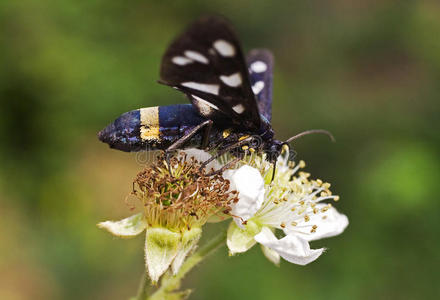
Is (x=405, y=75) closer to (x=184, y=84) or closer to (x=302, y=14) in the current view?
(x=302, y=14)

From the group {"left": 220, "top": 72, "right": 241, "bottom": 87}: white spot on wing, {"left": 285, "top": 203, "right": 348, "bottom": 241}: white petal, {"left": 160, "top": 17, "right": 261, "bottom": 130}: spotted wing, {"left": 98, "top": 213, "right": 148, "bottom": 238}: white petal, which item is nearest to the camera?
{"left": 160, "top": 17, "right": 261, "bottom": 130}: spotted wing

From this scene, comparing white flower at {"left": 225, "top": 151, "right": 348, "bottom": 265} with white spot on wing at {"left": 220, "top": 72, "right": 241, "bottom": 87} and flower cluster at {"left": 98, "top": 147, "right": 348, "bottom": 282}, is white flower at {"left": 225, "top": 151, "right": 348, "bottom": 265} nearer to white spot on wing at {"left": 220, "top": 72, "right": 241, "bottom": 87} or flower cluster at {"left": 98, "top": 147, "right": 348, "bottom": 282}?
flower cluster at {"left": 98, "top": 147, "right": 348, "bottom": 282}

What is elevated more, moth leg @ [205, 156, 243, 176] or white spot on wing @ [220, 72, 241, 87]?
white spot on wing @ [220, 72, 241, 87]

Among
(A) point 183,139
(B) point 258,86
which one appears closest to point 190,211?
(A) point 183,139

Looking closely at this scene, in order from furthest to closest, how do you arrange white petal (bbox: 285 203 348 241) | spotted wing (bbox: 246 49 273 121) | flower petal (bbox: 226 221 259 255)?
1. spotted wing (bbox: 246 49 273 121)
2. white petal (bbox: 285 203 348 241)
3. flower petal (bbox: 226 221 259 255)

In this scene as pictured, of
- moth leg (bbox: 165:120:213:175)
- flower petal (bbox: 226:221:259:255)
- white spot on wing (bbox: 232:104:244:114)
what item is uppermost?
white spot on wing (bbox: 232:104:244:114)

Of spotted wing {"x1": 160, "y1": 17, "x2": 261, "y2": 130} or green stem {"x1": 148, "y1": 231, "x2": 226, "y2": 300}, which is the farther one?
green stem {"x1": 148, "y1": 231, "x2": 226, "y2": 300}

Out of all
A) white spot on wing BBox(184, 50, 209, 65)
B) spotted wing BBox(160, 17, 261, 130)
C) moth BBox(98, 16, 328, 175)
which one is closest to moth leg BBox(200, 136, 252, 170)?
moth BBox(98, 16, 328, 175)
